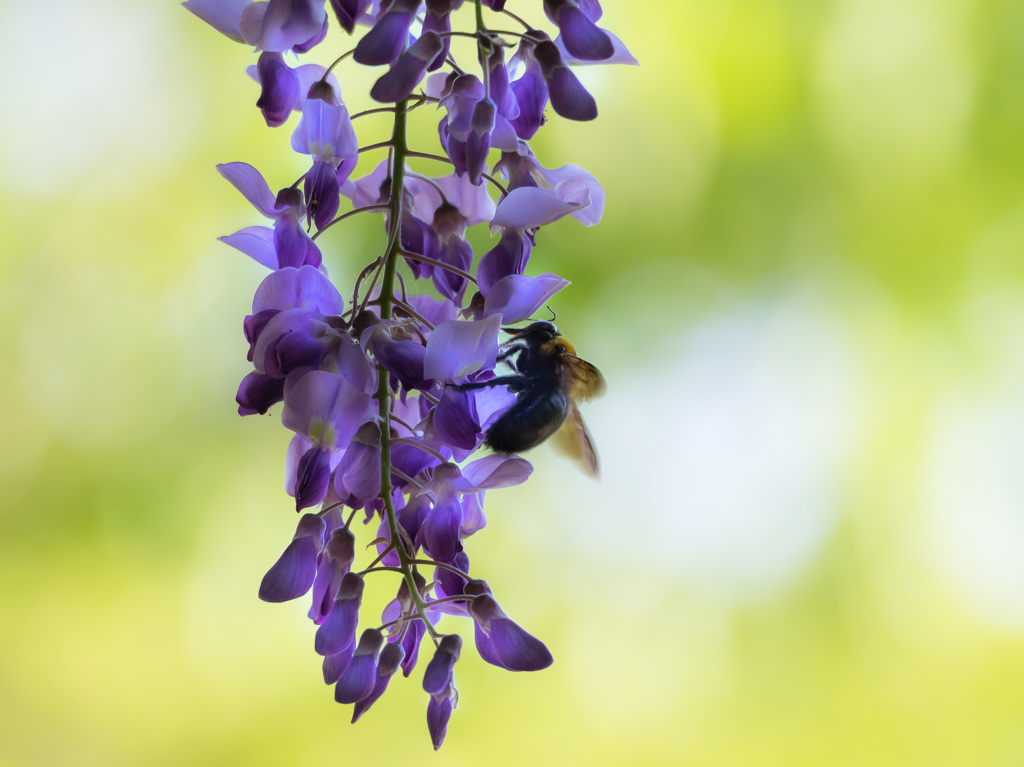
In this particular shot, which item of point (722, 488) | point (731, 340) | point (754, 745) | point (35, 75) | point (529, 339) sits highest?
point (35, 75)

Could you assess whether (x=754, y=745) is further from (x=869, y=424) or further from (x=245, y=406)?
(x=245, y=406)

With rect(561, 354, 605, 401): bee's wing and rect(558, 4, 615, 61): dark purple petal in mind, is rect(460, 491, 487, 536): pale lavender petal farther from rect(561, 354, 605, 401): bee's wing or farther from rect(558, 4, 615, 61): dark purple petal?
rect(558, 4, 615, 61): dark purple petal

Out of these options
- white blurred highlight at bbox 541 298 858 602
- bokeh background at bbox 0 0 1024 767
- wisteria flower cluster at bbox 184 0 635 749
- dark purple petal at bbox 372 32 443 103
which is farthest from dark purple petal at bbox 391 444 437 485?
white blurred highlight at bbox 541 298 858 602

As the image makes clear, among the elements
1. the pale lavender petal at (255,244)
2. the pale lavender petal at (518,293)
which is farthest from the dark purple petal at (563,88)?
the pale lavender petal at (255,244)

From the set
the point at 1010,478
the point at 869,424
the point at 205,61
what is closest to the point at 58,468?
the point at 205,61

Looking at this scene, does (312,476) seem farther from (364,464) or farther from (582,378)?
(582,378)

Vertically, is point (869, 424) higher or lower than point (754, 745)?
higher
